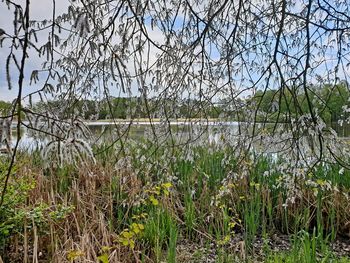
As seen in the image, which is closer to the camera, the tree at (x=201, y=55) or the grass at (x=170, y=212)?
the tree at (x=201, y=55)

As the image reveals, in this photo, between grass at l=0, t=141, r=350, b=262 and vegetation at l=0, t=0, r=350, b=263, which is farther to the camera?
grass at l=0, t=141, r=350, b=262

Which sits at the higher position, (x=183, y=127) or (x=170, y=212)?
(x=183, y=127)

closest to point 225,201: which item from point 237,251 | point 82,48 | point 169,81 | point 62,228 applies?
point 237,251

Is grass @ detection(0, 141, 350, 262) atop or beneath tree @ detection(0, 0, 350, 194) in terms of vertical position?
beneath

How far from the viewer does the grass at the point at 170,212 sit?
2320mm

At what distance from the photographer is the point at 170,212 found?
9.54 ft

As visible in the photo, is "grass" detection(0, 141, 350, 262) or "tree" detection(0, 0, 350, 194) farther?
"grass" detection(0, 141, 350, 262)

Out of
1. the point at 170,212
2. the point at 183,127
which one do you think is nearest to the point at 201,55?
the point at 183,127

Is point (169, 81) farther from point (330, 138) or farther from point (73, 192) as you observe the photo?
point (73, 192)

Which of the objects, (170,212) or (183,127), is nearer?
(183,127)

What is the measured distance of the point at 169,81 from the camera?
6.54ft

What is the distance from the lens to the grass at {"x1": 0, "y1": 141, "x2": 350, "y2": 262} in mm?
2320

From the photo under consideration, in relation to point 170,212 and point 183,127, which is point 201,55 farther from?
point 170,212

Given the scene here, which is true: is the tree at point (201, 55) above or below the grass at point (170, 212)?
above
